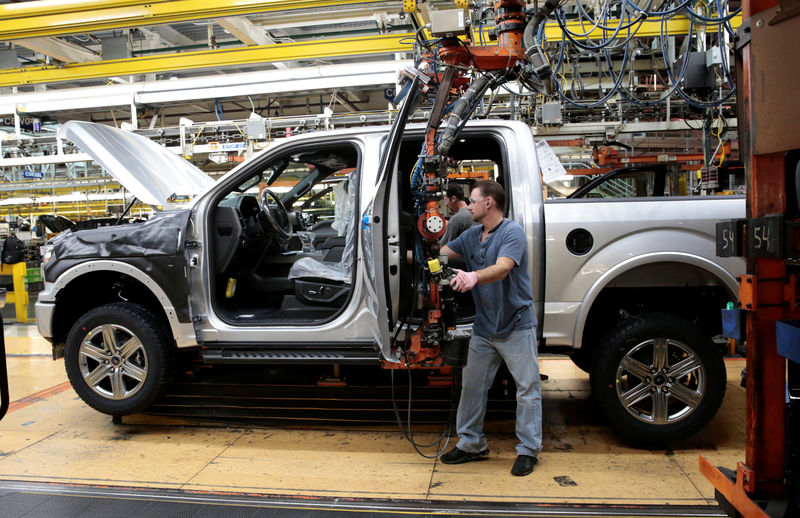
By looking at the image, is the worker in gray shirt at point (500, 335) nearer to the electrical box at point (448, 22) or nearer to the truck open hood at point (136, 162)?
the electrical box at point (448, 22)

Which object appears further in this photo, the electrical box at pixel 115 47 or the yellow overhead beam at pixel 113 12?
the electrical box at pixel 115 47

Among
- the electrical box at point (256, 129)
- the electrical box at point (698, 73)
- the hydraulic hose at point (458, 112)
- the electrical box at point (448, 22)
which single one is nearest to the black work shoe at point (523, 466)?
the hydraulic hose at point (458, 112)

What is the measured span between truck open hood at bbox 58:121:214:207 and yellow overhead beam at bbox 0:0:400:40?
2205mm

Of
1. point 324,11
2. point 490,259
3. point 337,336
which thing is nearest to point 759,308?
point 490,259

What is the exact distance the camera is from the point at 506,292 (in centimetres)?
318

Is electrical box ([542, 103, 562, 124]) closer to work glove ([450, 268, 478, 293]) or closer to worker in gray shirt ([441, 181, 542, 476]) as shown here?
worker in gray shirt ([441, 181, 542, 476])

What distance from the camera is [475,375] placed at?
10.8 feet

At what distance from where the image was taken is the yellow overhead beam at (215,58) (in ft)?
24.1

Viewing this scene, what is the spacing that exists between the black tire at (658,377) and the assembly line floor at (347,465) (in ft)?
0.61

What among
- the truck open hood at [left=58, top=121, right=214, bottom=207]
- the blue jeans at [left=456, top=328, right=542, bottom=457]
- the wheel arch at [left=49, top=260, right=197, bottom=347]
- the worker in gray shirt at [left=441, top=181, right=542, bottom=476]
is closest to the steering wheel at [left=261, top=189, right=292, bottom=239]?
the truck open hood at [left=58, top=121, right=214, bottom=207]

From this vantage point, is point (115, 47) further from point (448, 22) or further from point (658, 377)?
point (658, 377)

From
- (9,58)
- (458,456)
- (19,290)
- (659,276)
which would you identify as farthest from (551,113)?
(19,290)

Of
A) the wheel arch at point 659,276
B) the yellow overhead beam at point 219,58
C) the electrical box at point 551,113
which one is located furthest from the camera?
the yellow overhead beam at point 219,58

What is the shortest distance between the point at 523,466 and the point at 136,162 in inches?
132
